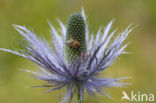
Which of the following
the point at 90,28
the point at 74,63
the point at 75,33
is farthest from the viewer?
the point at 90,28

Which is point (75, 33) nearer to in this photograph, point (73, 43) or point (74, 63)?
point (73, 43)

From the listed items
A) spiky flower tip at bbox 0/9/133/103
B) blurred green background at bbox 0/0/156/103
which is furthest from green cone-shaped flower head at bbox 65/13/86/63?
blurred green background at bbox 0/0/156/103

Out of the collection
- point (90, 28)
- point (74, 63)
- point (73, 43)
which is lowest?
point (74, 63)

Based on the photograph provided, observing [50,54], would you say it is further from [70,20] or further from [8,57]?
[8,57]

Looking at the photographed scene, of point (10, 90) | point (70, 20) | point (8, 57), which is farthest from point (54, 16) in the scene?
point (70, 20)

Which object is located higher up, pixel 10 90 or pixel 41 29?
pixel 41 29

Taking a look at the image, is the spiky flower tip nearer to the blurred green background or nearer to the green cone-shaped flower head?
the green cone-shaped flower head

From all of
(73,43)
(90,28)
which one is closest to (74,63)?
(73,43)

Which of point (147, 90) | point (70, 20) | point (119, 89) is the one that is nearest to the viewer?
point (70, 20)

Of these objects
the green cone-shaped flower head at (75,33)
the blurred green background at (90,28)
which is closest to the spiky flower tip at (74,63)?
the green cone-shaped flower head at (75,33)
